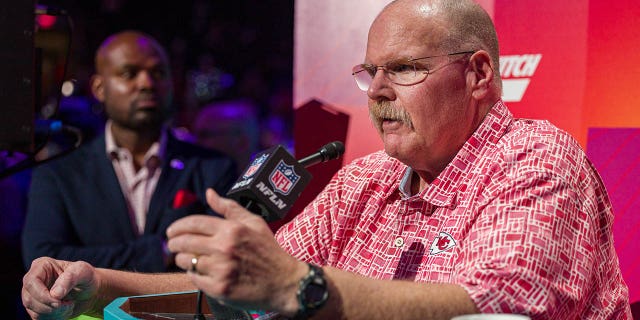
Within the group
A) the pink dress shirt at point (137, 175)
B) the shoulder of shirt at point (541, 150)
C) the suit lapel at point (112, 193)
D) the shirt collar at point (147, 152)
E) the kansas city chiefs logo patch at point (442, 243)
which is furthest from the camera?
the shirt collar at point (147, 152)

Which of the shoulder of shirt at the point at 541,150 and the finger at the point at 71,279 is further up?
the shoulder of shirt at the point at 541,150

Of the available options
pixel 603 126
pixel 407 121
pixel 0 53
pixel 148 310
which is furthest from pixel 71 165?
pixel 603 126

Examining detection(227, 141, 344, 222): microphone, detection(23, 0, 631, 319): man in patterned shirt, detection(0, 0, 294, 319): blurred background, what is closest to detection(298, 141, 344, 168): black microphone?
detection(227, 141, 344, 222): microphone

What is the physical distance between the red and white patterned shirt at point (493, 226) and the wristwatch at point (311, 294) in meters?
0.34

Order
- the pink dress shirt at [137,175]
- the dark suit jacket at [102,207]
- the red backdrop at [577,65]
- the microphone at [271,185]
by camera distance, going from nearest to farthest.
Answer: the microphone at [271,185] → the red backdrop at [577,65] → the dark suit jacket at [102,207] → the pink dress shirt at [137,175]

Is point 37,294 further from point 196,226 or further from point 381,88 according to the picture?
point 381,88

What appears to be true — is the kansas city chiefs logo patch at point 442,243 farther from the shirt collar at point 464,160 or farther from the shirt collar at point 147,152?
the shirt collar at point 147,152

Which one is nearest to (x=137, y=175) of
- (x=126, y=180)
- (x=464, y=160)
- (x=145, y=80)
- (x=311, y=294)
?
(x=126, y=180)

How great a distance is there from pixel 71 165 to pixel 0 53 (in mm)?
1762

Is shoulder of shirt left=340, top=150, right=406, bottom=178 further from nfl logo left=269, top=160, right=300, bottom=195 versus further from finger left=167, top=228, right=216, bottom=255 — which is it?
finger left=167, top=228, right=216, bottom=255

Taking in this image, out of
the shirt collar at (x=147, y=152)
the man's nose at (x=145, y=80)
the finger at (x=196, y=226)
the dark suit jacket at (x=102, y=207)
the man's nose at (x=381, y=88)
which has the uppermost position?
the man's nose at (x=381, y=88)

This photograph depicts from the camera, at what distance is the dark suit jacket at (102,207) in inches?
149

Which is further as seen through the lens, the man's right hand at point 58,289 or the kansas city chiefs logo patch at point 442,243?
the man's right hand at point 58,289

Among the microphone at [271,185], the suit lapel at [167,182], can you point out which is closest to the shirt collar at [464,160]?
the microphone at [271,185]
